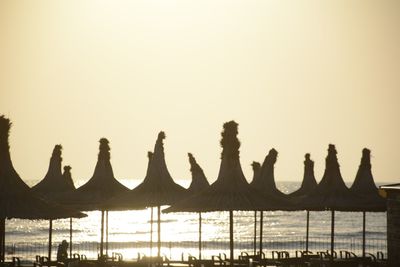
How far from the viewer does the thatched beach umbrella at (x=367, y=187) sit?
3312 cm

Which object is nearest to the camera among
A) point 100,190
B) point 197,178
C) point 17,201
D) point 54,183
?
point 17,201

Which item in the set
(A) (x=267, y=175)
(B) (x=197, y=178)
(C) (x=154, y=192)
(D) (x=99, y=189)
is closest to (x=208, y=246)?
(A) (x=267, y=175)

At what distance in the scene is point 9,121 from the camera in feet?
88.4

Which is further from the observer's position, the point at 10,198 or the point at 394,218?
the point at 394,218

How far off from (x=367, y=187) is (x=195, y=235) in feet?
246

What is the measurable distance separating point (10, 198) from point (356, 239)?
75957 mm

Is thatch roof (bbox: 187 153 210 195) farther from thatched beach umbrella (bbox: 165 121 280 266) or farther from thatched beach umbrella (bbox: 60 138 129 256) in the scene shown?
thatched beach umbrella (bbox: 165 121 280 266)

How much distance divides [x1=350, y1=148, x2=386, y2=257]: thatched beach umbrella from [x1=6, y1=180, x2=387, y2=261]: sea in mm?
34234

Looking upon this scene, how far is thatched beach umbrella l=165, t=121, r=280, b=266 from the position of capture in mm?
26922

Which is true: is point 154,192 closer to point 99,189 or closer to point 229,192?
point 99,189

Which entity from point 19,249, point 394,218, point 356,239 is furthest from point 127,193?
point 356,239

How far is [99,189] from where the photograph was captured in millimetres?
32656

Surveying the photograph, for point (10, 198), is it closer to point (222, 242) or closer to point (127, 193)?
point (127, 193)

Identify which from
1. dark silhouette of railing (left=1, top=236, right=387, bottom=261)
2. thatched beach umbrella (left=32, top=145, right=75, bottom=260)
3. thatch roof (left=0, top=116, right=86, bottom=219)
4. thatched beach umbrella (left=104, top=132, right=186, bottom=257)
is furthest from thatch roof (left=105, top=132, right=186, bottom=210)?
dark silhouette of railing (left=1, top=236, right=387, bottom=261)
